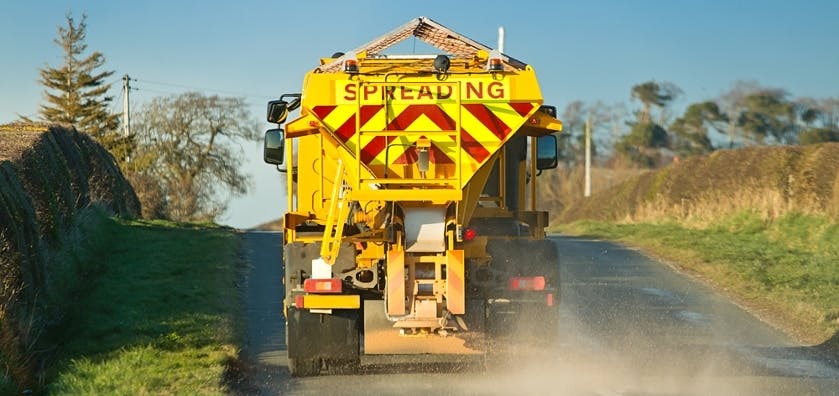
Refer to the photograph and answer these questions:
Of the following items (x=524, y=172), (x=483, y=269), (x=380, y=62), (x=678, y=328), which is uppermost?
(x=380, y=62)

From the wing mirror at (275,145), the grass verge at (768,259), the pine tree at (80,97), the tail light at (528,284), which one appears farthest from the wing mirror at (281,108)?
the pine tree at (80,97)

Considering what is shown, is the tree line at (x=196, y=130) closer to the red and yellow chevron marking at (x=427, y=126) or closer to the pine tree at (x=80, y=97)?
the pine tree at (x=80, y=97)

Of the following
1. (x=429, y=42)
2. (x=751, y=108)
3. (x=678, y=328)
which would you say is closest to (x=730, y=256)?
(x=678, y=328)

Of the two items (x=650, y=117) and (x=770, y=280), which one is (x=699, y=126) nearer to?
(x=650, y=117)

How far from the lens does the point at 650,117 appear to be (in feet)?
257

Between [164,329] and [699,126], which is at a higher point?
[699,126]

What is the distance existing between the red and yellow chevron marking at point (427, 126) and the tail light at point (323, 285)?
1119 mm

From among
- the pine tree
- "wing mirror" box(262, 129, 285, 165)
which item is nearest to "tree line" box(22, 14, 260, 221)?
the pine tree

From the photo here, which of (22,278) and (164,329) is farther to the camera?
(164,329)

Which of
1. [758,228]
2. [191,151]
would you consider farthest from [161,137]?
[758,228]

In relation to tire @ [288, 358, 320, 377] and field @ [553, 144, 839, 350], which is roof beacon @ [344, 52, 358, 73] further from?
field @ [553, 144, 839, 350]

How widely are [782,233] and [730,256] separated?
326cm

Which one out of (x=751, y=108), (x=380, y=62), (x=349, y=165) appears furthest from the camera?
(x=751, y=108)

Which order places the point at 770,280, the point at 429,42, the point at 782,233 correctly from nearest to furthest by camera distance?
the point at 429,42 → the point at 770,280 → the point at 782,233
